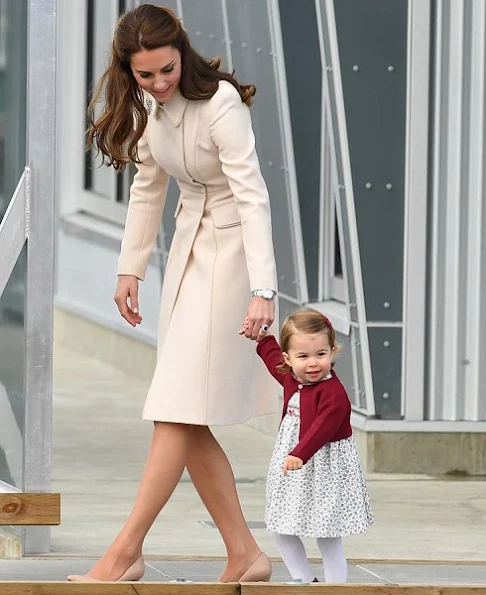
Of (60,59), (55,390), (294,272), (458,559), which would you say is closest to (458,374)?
Answer: (294,272)

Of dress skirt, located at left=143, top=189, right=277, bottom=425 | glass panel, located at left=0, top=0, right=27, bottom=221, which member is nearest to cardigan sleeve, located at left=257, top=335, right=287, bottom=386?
dress skirt, located at left=143, top=189, right=277, bottom=425

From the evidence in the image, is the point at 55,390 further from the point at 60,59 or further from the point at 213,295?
the point at 213,295

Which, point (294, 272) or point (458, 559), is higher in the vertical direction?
point (294, 272)

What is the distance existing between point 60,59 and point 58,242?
1.47 m

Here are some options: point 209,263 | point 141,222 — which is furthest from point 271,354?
point 141,222

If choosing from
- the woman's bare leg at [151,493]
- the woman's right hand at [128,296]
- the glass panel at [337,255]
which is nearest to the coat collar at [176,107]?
the woman's right hand at [128,296]

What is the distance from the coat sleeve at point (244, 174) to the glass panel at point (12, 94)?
109 cm

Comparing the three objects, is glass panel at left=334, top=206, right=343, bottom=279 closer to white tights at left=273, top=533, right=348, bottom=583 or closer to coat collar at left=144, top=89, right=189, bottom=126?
coat collar at left=144, top=89, right=189, bottom=126

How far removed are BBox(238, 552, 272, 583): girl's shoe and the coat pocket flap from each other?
3.39 ft

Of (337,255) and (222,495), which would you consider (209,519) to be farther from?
(337,255)

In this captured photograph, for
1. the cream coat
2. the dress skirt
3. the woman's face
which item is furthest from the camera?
the dress skirt

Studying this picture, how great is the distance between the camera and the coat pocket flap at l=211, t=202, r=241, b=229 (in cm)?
554

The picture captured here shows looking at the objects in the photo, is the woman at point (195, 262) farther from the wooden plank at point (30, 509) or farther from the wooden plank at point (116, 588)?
the wooden plank at point (116, 588)

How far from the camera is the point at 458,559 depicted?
650cm
